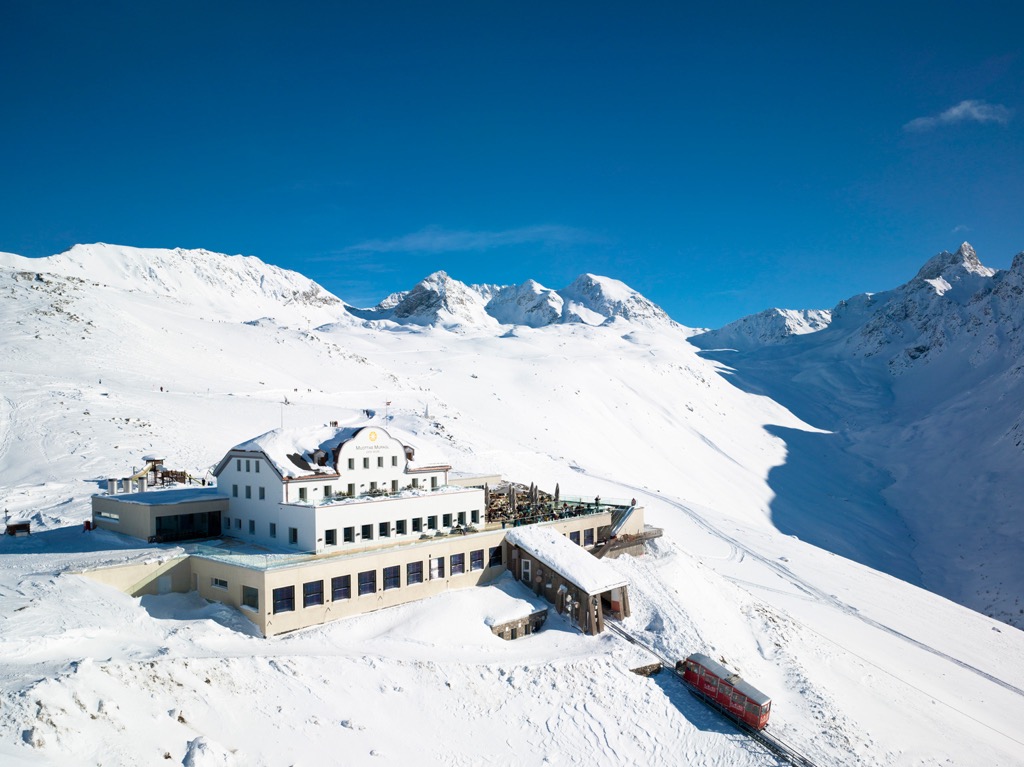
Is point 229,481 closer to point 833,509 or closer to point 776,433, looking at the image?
point 833,509

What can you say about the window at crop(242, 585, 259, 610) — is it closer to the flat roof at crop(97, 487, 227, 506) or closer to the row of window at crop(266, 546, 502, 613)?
the row of window at crop(266, 546, 502, 613)

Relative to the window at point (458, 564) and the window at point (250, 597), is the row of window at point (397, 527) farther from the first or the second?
the window at point (250, 597)

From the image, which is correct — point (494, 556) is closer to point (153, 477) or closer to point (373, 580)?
point (373, 580)

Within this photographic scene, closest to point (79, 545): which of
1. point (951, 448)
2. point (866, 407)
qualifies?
point (951, 448)

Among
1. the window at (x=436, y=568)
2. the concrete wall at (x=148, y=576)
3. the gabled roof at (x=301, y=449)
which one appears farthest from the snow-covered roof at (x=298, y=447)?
the window at (x=436, y=568)

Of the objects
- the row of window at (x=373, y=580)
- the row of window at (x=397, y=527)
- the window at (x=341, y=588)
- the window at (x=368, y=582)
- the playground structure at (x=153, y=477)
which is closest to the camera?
the row of window at (x=373, y=580)

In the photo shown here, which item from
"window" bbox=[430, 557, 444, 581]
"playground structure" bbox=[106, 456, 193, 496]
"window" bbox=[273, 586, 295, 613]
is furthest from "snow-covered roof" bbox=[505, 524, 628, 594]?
"playground structure" bbox=[106, 456, 193, 496]
